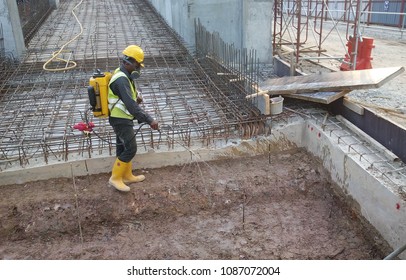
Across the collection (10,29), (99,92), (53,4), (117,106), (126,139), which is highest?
(53,4)

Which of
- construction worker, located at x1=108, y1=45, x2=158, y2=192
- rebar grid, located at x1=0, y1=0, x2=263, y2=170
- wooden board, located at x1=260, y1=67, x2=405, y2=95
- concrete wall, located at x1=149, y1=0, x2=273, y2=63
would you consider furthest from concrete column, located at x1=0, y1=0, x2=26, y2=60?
wooden board, located at x1=260, y1=67, x2=405, y2=95

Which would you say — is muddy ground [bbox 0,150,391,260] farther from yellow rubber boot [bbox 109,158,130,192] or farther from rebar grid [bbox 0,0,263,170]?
rebar grid [bbox 0,0,263,170]

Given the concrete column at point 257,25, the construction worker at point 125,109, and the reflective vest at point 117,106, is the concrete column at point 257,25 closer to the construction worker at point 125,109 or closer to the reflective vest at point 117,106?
the construction worker at point 125,109

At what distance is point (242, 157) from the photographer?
16.9 feet

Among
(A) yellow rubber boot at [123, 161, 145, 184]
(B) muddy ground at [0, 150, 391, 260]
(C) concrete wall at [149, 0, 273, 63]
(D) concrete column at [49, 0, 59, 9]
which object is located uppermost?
(D) concrete column at [49, 0, 59, 9]

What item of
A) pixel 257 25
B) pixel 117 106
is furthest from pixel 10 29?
pixel 117 106

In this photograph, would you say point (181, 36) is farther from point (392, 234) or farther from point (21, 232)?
point (392, 234)

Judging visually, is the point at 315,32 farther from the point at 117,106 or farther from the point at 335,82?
the point at 117,106

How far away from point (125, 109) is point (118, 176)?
0.84 meters

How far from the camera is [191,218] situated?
172 inches

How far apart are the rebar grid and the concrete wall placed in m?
0.92

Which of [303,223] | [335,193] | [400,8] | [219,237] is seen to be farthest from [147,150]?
[400,8]

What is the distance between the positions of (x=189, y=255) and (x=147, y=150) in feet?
5.15

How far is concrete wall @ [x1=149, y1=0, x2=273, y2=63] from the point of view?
329 inches
